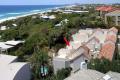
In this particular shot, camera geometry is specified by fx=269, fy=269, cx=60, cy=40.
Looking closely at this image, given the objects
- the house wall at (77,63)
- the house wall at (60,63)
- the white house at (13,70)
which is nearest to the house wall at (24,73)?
the white house at (13,70)

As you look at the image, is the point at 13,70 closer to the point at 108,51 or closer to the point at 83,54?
the point at 83,54

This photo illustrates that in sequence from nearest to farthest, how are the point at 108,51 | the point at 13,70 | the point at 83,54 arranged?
the point at 13,70
the point at 83,54
the point at 108,51

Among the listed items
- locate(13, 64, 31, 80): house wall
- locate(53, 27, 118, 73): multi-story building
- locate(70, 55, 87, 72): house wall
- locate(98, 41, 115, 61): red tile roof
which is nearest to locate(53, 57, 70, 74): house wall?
locate(53, 27, 118, 73): multi-story building

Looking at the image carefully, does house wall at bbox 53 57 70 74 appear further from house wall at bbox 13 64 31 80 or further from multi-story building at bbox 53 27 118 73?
house wall at bbox 13 64 31 80

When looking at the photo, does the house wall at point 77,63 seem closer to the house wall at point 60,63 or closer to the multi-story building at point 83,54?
the multi-story building at point 83,54

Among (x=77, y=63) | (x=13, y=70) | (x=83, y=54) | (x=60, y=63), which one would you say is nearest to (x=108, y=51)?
(x=83, y=54)

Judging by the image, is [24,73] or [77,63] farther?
[77,63]

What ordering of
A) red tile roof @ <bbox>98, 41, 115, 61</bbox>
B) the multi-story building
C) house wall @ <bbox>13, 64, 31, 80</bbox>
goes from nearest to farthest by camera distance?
house wall @ <bbox>13, 64, 31, 80</bbox> → the multi-story building → red tile roof @ <bbox>98, 41, 115, 61</bbox>
